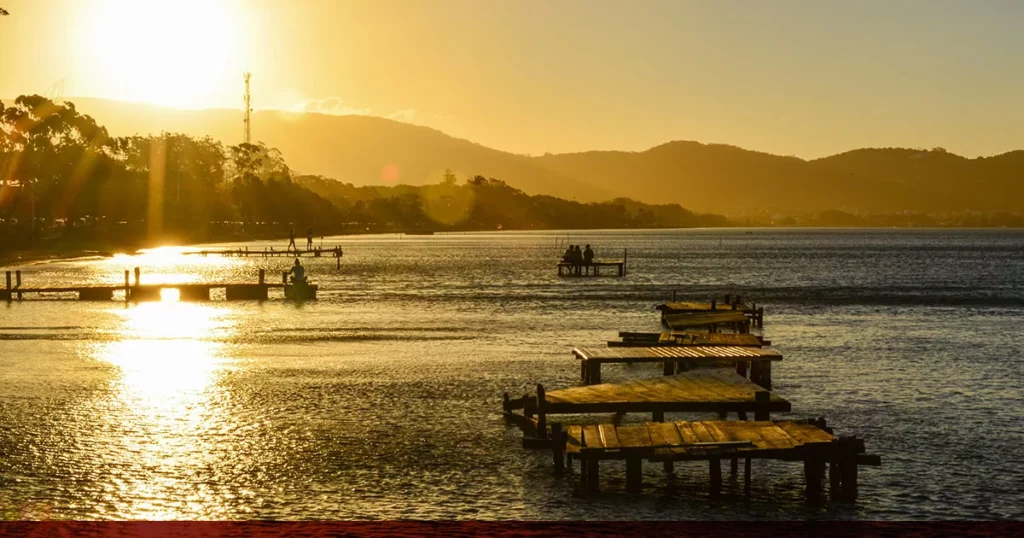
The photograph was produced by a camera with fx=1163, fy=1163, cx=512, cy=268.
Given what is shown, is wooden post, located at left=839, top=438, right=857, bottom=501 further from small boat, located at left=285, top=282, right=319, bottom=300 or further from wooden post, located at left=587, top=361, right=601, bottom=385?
small boat, located at left=285, top=282, right=319, bottom=300

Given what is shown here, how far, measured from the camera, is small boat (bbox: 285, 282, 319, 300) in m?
72.2

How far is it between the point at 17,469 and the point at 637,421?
13471 mm

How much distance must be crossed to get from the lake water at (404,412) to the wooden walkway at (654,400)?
1.03 metres

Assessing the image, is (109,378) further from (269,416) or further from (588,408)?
(588,408)

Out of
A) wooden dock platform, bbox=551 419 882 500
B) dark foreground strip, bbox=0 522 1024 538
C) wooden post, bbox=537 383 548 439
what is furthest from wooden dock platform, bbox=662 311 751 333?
dark foreground strip, bbox=0 522 1024 538

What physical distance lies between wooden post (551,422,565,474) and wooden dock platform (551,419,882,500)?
0.02m

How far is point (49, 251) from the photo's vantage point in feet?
516

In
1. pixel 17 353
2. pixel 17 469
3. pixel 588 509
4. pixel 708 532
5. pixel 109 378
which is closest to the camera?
pixel 708 532

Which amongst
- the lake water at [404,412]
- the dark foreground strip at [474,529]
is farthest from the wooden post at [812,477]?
the dark foreground strip at [474,529]

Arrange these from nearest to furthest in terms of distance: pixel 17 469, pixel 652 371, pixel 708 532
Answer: pixel 708 532 → pixel 17 469 → pixel 652 371

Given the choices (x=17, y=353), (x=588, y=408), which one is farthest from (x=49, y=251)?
(x=588, y=408)

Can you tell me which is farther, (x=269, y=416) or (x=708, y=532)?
(x=269, y=416)

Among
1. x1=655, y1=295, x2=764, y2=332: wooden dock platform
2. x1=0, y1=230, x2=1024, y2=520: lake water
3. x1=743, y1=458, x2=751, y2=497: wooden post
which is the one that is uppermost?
x1=655, y1=295, x2=764, y2=332: wooden dock platform

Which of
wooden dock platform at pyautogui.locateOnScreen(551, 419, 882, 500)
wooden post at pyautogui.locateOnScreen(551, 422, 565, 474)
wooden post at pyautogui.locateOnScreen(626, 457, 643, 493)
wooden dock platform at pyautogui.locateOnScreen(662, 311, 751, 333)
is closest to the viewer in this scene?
wooden dock platform at pyautogui.locateOnScreen(551, 419, 882, 500)
